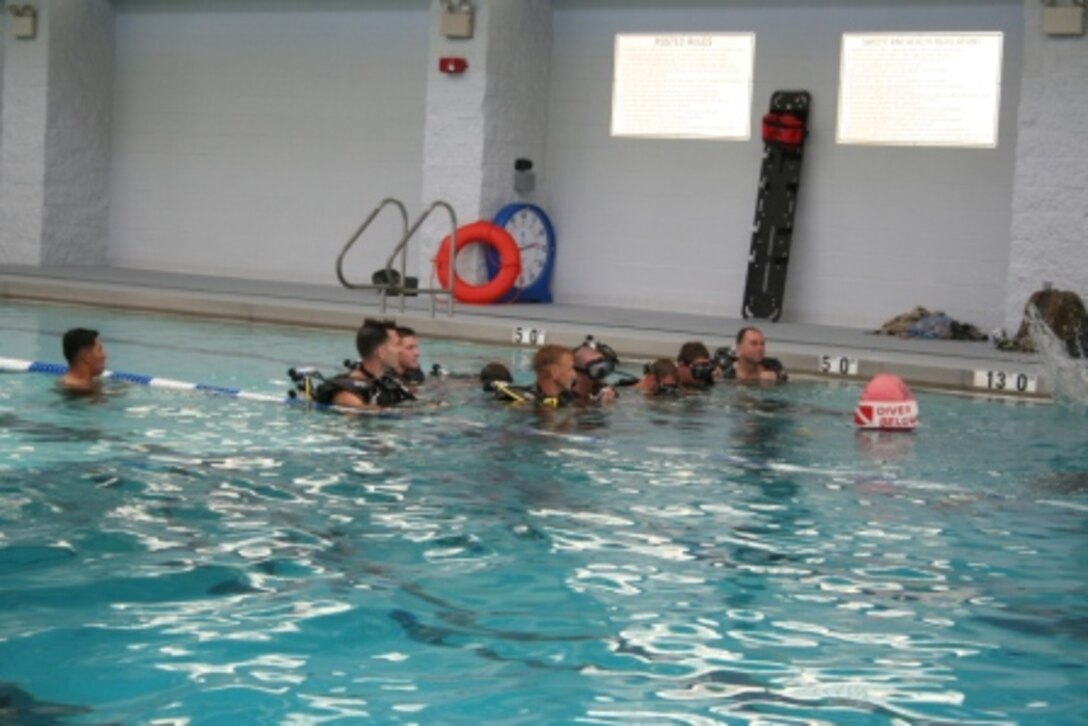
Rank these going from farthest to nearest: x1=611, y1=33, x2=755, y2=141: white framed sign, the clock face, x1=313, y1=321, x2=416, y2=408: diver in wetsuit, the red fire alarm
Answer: the clock face < the red fire alarm < x1=611, y1=33, x2=755, y2=141: white framed sign < x1=313, y1=321, x2=416, y2=408: diver in wetsuit

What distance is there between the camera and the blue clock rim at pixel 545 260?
20.2 metres

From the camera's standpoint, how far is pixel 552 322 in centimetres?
1764

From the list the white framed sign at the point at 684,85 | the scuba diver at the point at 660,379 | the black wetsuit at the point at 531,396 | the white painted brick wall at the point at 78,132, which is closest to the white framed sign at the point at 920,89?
the white framed sign at the point at 684,85

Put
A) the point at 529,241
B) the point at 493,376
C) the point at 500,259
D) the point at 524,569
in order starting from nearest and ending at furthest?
1. the point at 524,569
2. the point at 493,376
3. the point at 500,259
4. the point at 529,241

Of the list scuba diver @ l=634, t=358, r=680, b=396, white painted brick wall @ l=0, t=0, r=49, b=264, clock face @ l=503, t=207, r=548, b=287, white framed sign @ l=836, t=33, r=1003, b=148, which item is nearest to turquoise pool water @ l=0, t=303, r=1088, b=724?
scuba diver @ l=634, t=358, r=680, b=396

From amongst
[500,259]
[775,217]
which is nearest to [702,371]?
[775,217]

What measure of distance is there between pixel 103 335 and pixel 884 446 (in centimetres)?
774

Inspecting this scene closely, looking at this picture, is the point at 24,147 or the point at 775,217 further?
the point at 24,147

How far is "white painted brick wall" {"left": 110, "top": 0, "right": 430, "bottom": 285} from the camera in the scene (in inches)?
875

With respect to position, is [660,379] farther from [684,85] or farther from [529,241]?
[684,85]

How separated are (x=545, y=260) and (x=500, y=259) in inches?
40.4

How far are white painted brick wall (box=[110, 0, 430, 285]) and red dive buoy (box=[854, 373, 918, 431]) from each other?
10944 mm

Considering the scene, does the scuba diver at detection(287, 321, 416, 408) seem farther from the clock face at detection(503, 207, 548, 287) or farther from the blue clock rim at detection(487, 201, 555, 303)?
the clock face at detection(503, 207, 548, 287)

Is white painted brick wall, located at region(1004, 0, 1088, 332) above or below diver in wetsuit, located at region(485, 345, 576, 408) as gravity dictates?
above
